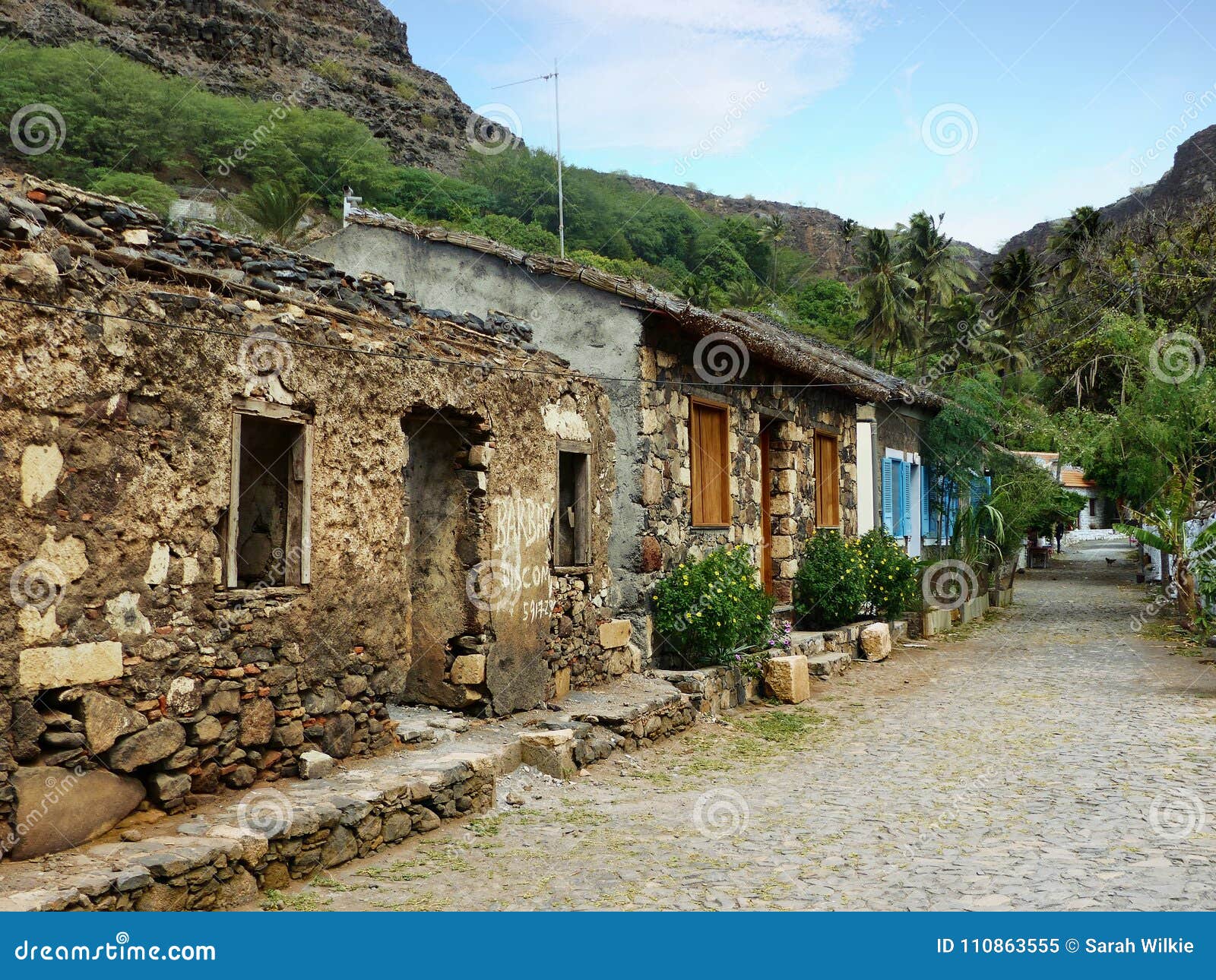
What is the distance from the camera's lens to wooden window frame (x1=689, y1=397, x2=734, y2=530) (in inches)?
434

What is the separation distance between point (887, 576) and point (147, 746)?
1165 cm

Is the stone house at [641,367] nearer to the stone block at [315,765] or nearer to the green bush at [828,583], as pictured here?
the green bush at [828,583]

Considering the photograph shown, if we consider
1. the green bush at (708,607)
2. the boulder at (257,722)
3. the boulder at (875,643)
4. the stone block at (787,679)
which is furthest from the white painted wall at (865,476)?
the boulder at (257,722)

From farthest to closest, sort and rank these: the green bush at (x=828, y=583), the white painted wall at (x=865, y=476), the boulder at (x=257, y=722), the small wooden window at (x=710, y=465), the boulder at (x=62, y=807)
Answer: the white painted wall at (x=865, y=476), the green bush at (x=828, y=583), the small wooden window at (x=710, y=465), the boulder at (x=257, y=722), the boulder at (x=62, y=807)

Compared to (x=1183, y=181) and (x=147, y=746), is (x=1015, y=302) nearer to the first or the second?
(x=1183, y=181)

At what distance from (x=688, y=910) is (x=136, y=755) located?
273 cm

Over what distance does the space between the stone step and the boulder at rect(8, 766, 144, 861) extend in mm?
8129

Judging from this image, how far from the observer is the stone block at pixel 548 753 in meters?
7.45

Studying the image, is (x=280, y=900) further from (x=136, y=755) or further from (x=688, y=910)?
(x=688, y=910)

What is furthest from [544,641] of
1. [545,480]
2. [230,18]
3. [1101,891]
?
[230,18]

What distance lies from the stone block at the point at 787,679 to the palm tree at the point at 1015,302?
33936 mm

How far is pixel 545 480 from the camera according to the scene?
8.76 metres

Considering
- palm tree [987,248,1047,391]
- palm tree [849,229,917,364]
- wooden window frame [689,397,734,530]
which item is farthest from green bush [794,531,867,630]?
palm tree [987,248,1047,391]

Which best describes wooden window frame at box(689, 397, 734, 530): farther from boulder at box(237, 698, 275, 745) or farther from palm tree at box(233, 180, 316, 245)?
palm tree at box(233, 180, 316, 245)
